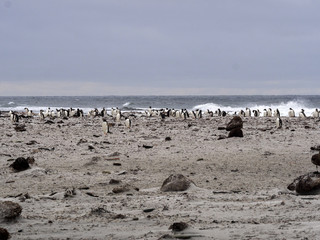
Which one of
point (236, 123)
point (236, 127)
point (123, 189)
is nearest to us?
point (123, 189)

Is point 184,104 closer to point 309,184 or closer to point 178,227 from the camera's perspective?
point 309,184

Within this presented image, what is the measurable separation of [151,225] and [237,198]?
5.65 feet

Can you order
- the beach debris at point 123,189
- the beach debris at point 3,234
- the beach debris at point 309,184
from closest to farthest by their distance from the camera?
the beach debris at point 3,234 < the beach debris at point 309,184 < the beach debris at point 123,189

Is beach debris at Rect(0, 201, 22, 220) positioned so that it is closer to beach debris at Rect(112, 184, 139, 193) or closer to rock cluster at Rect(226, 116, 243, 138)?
beach debris at Rect(112, 184, 139, 193)

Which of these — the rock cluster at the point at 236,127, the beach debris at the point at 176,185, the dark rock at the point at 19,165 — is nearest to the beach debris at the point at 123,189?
the beach debris at the point at 176,185

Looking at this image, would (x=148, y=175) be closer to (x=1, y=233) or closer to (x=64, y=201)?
(x=64, y=201)

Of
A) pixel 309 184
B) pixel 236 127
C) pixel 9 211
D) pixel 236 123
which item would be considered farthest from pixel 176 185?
pixel 236 123

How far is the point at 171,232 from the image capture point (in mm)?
4340

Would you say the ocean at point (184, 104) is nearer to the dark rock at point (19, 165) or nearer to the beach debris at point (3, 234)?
the dark rock at point (19, 165)

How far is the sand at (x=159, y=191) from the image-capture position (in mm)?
4539

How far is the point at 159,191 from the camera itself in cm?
667

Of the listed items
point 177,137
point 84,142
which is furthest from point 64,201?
point 177,137

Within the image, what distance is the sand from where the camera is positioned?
179 inches

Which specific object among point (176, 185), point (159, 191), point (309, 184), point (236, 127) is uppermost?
point (236, 127)
